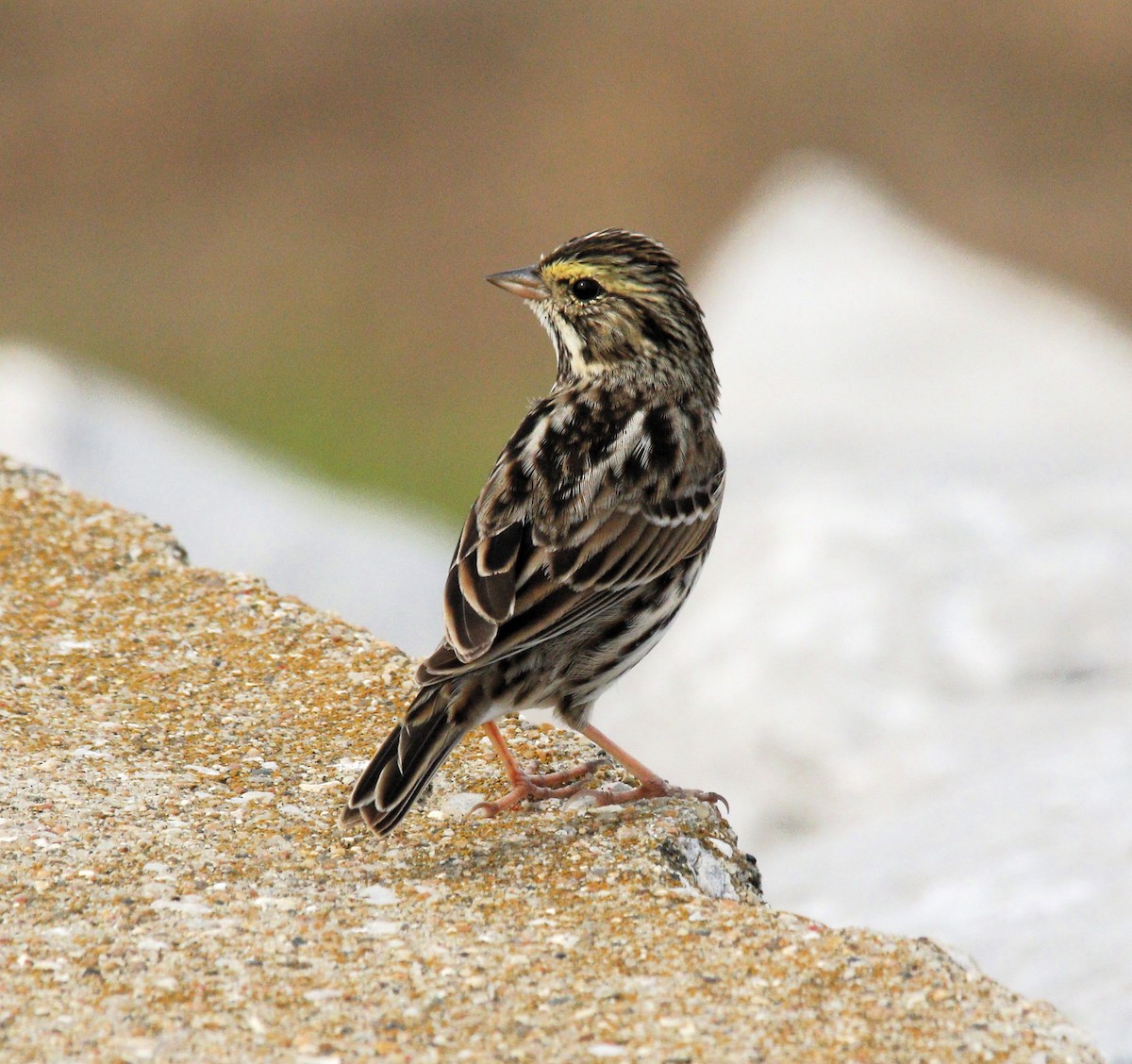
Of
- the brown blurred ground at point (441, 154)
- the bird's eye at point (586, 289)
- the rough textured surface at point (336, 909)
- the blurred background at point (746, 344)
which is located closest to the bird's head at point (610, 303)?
the bird's eye at point (586, 289)

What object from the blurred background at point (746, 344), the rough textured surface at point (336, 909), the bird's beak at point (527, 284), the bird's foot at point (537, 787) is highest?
the blurred background at point (746, 344)

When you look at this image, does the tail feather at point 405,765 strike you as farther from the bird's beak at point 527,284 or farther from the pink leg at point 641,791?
the bird's beak at point 527,284

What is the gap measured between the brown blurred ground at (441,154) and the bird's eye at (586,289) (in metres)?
18.8

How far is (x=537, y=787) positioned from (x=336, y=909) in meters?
1.08

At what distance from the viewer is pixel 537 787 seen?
593 cm

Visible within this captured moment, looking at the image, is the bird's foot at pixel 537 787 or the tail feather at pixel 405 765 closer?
the tail feather at pixel 405 765

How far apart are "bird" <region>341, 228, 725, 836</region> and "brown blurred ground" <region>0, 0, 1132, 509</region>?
1876cm

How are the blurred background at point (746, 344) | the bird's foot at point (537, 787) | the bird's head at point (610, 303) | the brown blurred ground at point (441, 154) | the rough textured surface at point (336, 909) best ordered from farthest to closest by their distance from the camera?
the brown blurred ground at point (441, 154) < the blurred background at point (746, 344) < the bird's head at point (610, 303) < the bird's foot at point (537, 787) < the rough textured surface at point (336, 909)

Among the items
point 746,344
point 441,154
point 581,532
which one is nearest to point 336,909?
point 581,532

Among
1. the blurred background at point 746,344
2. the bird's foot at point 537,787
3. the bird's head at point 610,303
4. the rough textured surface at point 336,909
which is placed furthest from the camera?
the blurred background at point 746,344

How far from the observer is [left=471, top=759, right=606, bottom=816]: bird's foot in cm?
581

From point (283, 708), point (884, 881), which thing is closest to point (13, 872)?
point (283, 708)

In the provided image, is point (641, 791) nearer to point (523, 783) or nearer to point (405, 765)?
point (523, 783)

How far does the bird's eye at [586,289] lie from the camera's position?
23.5 ft
